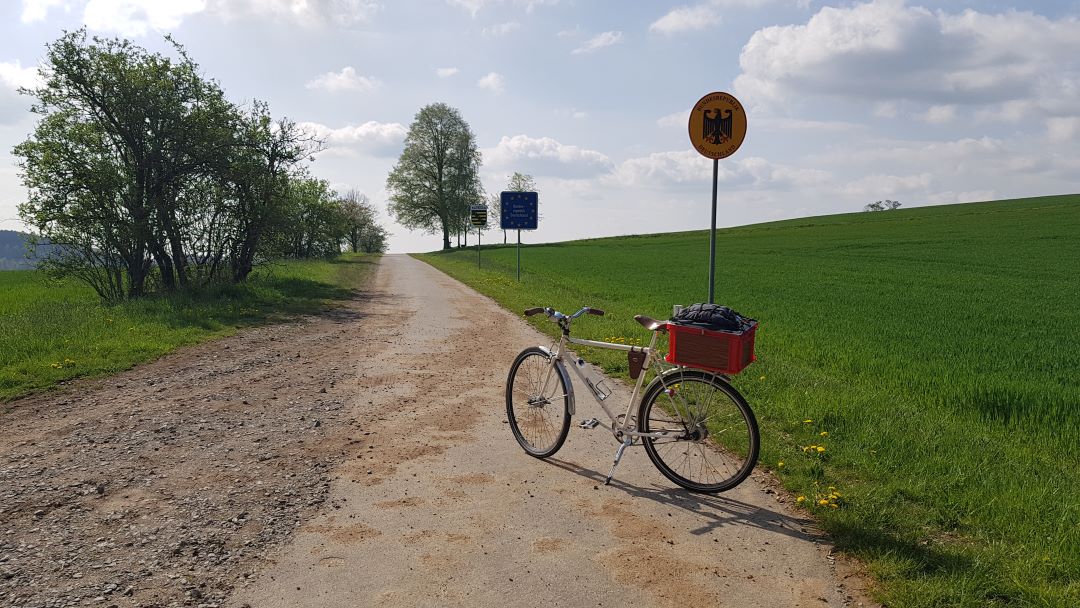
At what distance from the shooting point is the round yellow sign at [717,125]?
6875mm

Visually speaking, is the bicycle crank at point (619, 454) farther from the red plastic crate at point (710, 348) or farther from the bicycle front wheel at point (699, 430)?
the red plastic crate at point (710, 348)

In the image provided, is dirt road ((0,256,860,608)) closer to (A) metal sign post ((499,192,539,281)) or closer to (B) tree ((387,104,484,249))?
(A) metal sign post ((499,192,539,281))

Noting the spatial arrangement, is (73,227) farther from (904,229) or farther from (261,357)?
(904,229)

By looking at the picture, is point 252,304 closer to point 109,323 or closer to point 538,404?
point 109,323

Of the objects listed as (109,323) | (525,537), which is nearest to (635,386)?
(525,537)

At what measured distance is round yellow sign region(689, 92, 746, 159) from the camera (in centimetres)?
688

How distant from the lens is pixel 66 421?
6.32 metres

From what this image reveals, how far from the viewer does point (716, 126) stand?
6965 millimetres

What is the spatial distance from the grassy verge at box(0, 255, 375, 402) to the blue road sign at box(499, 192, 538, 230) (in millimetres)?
7558

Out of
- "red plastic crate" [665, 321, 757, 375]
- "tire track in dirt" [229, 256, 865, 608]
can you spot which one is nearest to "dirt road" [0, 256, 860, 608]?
"tire track in dirt" [229, 256, 865, 608]

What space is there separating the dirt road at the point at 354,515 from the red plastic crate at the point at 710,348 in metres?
0.97

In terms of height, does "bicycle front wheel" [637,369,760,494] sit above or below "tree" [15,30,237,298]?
below

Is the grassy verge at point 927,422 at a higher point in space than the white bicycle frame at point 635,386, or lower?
lower

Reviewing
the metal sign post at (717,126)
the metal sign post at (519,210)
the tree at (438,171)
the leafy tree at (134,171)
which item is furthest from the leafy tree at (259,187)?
the tree at (438,171)
